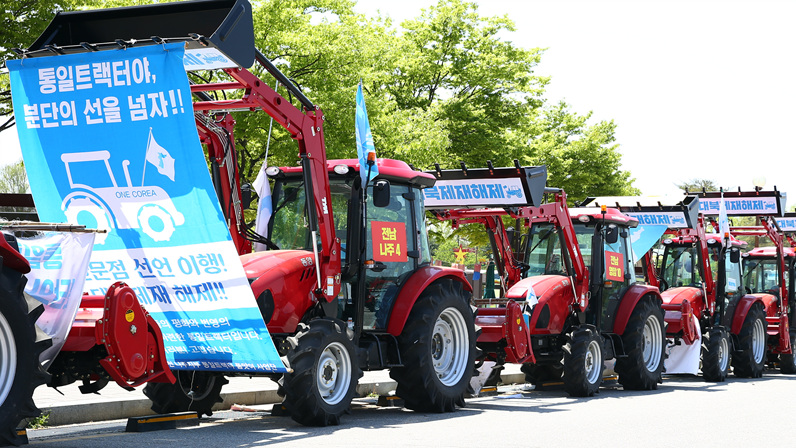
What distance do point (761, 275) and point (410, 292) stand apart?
43.8ft

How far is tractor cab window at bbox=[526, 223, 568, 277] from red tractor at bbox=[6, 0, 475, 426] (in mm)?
3053

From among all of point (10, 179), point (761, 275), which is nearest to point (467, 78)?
point (761, 275)

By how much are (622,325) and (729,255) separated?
5195mm

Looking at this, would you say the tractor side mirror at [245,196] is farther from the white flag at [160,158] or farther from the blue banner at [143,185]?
the white flag at [160,158]

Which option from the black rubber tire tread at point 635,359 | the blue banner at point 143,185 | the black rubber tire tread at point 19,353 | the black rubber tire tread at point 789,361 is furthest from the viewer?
the black rubber tire tread at point 789,361

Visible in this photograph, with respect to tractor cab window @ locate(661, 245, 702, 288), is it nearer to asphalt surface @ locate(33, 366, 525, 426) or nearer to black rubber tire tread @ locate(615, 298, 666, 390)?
black rubber tire tread @ locate(615, 298, 666, 390)

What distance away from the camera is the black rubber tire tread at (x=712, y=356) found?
17.2 m

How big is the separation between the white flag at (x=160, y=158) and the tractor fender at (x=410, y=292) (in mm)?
3541

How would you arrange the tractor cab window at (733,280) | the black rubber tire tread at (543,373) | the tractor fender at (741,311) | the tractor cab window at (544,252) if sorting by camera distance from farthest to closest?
the tractor cab window at (733,280)
the tractor fender at (741,311)
the black rubber tire tread at (543,373)
the tractor cab window at (544,252)

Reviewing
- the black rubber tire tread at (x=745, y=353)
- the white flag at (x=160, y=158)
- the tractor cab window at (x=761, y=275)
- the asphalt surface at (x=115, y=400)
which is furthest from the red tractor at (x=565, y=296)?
the tractor cab window at (x=761, y=275)

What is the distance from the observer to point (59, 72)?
795 cm

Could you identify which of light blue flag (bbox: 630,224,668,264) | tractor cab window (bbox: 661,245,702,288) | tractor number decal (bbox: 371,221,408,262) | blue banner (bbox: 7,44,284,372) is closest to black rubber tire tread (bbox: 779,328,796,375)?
tractor cab window (bbox: 661,245,702,288)

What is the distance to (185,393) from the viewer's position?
387 inches

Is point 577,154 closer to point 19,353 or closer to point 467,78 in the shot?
point 467,78
